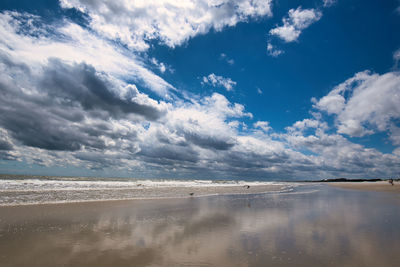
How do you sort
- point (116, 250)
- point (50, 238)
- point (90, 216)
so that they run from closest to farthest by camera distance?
point (116, 250) → point (50, 238) → point (90, 216)

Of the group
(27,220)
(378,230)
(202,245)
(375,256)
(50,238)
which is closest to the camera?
(375,256)

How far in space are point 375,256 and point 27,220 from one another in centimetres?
1641

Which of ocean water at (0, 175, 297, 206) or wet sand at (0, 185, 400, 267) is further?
ocean water at (0, 175, 297, 206)

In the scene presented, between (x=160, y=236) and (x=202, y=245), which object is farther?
(x=160, y=236)

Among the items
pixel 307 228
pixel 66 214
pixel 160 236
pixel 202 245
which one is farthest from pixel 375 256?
pixel 66 214

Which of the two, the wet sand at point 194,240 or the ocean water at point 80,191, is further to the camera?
the ocean water at point 80,191

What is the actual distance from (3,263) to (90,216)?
23.3 feet

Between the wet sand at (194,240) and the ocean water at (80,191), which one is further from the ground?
the ocean water at (80,191)

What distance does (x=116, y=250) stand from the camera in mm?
7875

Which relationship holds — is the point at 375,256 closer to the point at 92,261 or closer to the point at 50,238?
the point at 92,261

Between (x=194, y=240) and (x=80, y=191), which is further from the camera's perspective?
(x=80, y=191)

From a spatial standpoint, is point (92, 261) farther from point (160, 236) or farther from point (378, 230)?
point (378, 230)

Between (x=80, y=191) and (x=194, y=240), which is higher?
(x=80, y=191)

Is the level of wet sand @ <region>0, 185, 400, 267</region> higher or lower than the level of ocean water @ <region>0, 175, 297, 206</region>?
lower
